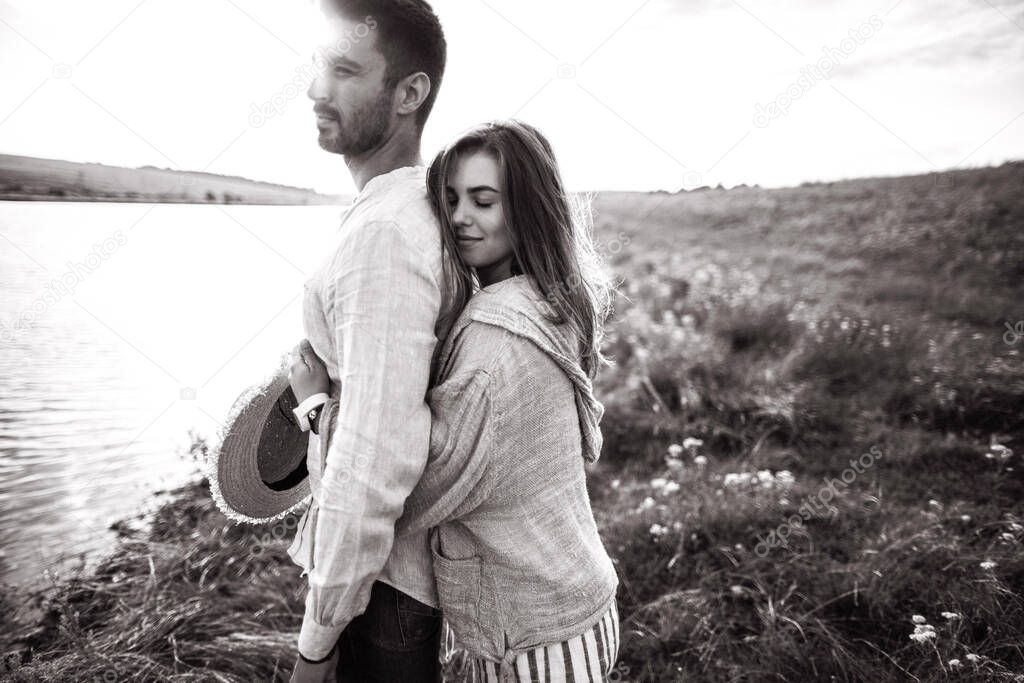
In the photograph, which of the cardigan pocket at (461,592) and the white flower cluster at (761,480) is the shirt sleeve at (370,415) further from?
the white flower cluster at (761,480)

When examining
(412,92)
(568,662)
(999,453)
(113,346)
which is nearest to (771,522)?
(999,453)

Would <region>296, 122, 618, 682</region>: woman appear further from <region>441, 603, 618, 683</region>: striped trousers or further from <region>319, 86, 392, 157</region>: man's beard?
<region>319, 86, 392, 157</region>: man's beard

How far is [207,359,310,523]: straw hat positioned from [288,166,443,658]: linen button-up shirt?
0.54m

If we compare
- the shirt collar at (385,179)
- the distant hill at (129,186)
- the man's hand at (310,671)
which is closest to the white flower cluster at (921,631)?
the man's hand at (310,671)

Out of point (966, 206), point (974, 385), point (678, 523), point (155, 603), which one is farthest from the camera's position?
Result: point (966, 206)

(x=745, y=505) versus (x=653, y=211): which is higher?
(x=653, y=211)

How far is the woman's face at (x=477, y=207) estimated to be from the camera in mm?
1671

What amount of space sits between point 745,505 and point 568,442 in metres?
2.33

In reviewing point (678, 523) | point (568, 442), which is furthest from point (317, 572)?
point (678, 523)

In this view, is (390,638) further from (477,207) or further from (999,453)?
(999,453)

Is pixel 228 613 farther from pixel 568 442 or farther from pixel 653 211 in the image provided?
pixel 653 211

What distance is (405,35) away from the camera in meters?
1.64

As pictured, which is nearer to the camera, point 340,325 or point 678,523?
point 340,325

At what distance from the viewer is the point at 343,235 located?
1464mm
